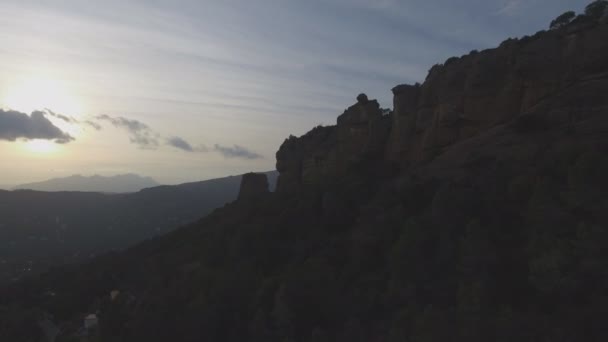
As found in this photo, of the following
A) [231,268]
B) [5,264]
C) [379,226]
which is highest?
[379,226]

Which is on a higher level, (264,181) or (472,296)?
(264,181)

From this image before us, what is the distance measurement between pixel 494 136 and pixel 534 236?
1477 cm

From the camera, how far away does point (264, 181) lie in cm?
7231

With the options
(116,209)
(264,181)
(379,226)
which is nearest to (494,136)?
(379,226)

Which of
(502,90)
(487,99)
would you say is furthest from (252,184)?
(502,90)

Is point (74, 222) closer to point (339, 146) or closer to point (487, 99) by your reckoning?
point (339, 146)

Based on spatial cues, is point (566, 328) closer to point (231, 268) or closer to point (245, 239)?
point (231, 268)

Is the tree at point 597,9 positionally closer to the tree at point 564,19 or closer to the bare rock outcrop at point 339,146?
the tree at point 564,19

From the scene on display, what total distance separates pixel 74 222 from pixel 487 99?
139831mm


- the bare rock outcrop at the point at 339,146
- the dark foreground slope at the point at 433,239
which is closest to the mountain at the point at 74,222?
the bare rock outcrop at the point at 339,146

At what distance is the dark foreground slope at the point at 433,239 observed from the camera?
53.8 feet

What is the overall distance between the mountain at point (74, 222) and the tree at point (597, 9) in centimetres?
9733

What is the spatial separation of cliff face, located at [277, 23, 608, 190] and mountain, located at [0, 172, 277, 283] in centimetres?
7624

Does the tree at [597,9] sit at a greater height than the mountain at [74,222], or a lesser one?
greater
